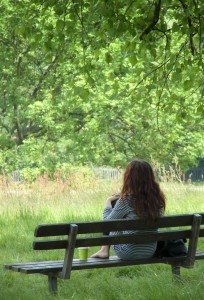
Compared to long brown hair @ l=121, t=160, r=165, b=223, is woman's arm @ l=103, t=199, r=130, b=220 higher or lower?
lower

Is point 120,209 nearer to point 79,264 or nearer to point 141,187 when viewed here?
point 141,187

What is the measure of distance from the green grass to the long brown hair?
0.61 meters

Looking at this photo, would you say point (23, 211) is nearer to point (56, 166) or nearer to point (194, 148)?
point (56, 166)

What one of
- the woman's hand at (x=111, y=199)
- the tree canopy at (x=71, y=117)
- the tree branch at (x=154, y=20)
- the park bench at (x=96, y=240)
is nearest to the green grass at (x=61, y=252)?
the park bench at (x=96, y=240)

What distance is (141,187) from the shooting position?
7.48 m

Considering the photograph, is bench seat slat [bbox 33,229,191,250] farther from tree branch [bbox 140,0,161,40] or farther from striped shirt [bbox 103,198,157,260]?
tree branch [bbox 140,0,161,40]

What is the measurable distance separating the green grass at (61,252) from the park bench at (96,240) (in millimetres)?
176

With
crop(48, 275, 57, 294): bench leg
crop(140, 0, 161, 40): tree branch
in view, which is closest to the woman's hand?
crop(48, 275, 57, 294): bench leg

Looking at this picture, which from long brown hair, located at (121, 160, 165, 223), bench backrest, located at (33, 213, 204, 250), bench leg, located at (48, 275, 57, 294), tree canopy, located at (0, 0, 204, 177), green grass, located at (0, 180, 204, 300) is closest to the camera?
bench backrest, located at (33, 213, 204, 250)

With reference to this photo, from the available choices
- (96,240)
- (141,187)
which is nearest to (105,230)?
(96,240)

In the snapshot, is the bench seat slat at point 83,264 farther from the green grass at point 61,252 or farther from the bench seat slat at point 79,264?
the green grass at point 61,252

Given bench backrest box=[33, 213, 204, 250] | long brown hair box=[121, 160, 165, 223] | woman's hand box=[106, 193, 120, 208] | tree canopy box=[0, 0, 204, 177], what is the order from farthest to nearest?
tree canopy box=[0, 0, 204, 177] → woman's hand box=[106, 193, 120, 208] → long brown hair box=[121, 160, 165, 223] → bench backrest box=[33, 213, 204, 250]

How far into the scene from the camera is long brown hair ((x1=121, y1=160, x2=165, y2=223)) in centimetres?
743

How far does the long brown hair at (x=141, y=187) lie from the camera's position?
7426mm
